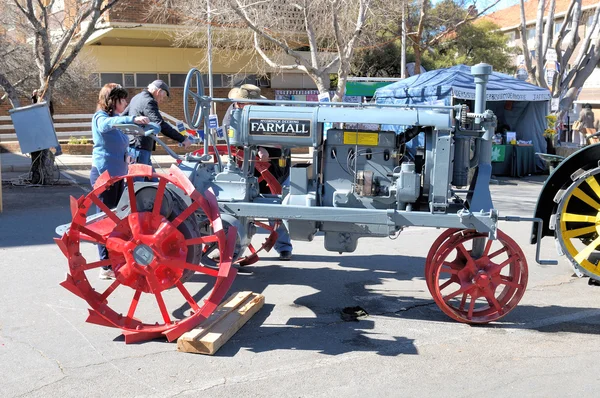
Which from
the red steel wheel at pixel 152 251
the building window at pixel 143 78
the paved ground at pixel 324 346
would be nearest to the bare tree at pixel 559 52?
the building window at pixel 143 78

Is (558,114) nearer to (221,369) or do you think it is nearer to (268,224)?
(268,224)

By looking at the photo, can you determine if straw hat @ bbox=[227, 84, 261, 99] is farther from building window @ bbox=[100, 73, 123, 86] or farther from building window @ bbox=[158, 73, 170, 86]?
building window @ bbox=[158, 73, 170, 86]

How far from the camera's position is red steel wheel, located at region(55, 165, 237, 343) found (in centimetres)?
463

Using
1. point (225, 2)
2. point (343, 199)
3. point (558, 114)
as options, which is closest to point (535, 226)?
point (343, 199)

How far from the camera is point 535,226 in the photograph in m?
5.77

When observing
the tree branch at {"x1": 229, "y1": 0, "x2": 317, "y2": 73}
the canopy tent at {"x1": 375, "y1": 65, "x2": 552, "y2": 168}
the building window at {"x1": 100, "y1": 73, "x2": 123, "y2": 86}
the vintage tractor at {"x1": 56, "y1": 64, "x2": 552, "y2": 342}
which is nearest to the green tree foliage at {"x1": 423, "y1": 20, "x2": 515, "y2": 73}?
the canopy tent at {"x1": 375, "y1": 65, "x2": 552, "y2": 168}

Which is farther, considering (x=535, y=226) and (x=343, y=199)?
(x=535, y=226)

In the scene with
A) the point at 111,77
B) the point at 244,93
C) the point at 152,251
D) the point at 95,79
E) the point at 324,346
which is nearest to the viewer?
the point at 152,251

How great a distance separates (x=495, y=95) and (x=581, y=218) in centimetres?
1034

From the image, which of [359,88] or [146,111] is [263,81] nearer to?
[359,88]

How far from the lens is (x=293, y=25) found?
18641mm

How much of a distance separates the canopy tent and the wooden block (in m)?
10.3

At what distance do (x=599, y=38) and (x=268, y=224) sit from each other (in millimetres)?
16107

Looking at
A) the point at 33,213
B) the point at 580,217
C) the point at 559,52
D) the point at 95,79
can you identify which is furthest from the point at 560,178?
the point at 95,79
